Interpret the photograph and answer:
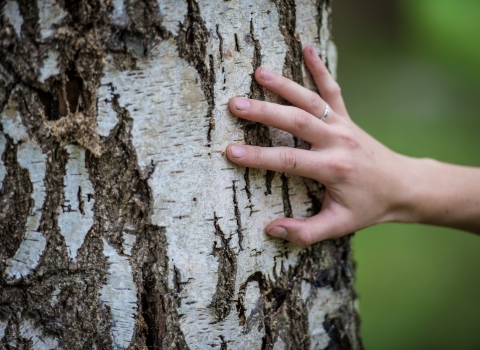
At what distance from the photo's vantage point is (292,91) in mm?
984

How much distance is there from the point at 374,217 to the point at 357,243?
2455 mm

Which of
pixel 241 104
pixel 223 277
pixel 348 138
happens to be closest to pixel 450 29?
pixel 348 138

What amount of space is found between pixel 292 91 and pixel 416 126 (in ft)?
10.6

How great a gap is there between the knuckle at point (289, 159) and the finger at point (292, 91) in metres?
0.13

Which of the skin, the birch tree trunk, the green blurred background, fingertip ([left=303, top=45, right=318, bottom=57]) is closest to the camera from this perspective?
the birch tree trunk

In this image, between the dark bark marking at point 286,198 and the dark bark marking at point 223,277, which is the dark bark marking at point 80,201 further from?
the dark bark marking at point 286,198

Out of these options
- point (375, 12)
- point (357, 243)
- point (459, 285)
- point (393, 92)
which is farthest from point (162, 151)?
point (375, 12)

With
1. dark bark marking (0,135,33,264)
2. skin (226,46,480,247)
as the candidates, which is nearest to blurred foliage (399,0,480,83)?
skin (226,46,480,247)

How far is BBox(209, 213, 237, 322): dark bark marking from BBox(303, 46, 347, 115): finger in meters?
0.46

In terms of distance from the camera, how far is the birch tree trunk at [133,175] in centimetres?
84

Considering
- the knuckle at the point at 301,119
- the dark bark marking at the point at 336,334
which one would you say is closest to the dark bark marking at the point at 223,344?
the dark bark marking at the point at 336,334

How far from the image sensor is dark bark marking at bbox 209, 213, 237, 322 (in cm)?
95

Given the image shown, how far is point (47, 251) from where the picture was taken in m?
0.90

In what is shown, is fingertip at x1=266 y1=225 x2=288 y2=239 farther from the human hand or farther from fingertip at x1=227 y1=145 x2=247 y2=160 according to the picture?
fingertip at x1=227 y1=145 x2=247 y2=160
